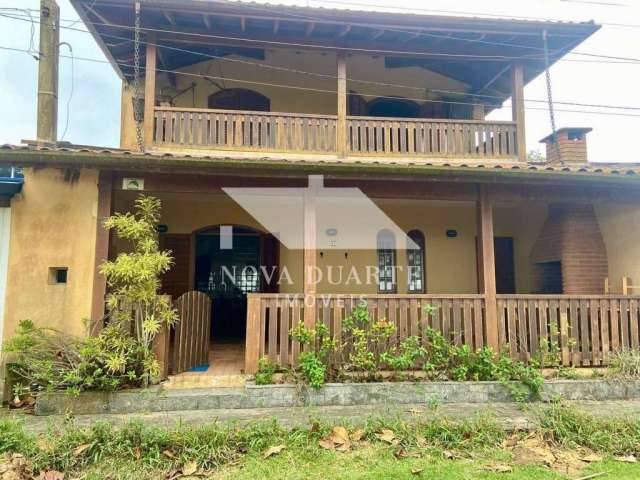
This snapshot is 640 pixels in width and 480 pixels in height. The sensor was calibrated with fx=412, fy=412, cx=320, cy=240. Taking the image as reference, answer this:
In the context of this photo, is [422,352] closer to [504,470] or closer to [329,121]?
[504,470]

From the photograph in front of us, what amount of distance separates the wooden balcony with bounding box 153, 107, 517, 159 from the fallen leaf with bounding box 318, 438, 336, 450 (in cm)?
529

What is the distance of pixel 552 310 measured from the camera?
663 cm

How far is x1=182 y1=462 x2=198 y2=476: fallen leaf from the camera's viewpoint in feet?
12.9

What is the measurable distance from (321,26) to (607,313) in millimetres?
7178

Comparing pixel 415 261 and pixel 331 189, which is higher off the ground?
pixel 331 189

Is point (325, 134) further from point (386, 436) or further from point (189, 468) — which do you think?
point (189, 468)

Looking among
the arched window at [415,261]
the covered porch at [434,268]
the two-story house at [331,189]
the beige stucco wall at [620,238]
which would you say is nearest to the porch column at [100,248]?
the two-story house at [331,189]

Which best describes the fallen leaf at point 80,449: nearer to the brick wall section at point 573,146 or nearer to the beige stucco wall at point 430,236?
the beige stucco wall at point 430,236

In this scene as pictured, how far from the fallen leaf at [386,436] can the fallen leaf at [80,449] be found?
3020 mm

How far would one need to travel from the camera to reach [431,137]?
841 centimetres

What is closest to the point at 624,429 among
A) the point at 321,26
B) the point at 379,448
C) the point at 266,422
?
the point at 379,448

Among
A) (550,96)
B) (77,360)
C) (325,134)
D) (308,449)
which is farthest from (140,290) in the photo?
(550,96)

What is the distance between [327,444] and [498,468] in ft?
5.59

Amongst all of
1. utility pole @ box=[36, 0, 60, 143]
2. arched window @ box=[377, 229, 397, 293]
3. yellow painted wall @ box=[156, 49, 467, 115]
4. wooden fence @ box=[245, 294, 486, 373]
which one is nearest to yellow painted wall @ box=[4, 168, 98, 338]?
utility pole @ box=[36, 0, 60, 143]
